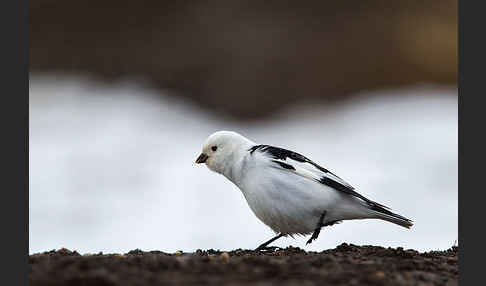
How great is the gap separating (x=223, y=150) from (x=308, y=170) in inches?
31.3

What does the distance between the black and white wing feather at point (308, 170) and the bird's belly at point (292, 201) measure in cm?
6

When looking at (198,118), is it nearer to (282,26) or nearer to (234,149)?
(282,26)

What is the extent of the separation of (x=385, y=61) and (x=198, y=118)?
525 cm

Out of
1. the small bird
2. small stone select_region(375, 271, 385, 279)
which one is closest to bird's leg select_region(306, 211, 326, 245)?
the small bird

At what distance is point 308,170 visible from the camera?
16.4 ft

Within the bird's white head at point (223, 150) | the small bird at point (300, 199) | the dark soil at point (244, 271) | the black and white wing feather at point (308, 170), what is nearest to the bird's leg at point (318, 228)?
the small bird at point (300, 199)

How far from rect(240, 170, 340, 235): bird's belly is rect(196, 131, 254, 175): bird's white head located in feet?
1.66

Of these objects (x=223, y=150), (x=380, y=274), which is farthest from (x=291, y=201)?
(x=380, y=274)

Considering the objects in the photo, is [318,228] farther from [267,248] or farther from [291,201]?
[267,248]

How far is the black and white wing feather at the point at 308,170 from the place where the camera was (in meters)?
4.84

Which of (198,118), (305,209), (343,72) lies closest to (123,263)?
(305,209)

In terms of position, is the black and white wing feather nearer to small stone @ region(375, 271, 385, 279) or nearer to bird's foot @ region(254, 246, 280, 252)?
bird's foot @ region(254, 246, 280, 252)

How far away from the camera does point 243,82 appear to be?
49.9ft

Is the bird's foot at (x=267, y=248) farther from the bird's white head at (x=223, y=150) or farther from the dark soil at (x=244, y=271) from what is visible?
the dark soil at (x=244, y=271)
